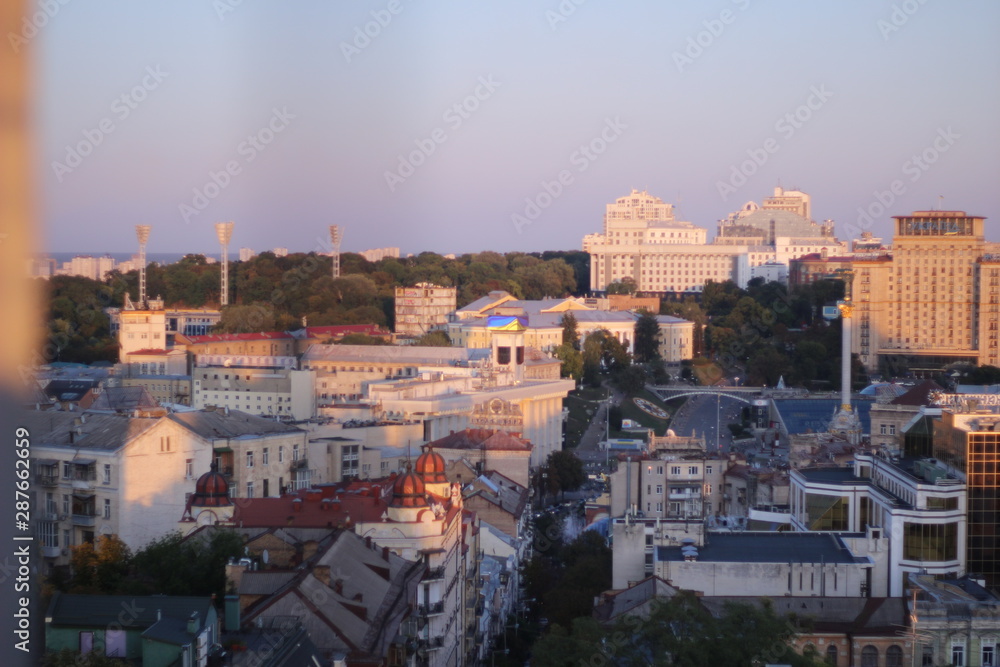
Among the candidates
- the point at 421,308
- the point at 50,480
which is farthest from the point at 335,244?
the point at 50,480

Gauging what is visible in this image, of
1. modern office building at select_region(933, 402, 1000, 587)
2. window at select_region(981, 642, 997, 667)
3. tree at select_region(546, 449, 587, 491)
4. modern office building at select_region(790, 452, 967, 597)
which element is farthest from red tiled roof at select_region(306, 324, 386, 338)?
window at select_region(981, 642, 997, 667)

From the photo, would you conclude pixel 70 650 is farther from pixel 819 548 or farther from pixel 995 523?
pixel 995 523

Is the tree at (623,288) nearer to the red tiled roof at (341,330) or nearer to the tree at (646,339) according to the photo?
the tree at (646,339)

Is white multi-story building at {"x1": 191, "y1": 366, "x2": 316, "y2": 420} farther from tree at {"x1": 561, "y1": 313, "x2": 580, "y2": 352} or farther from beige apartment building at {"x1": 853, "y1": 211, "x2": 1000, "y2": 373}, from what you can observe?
beige apartment building at {"x1": 853, "y1": 211, "x2": 1000, "y2": 373}

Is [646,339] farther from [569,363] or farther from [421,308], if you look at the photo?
[569,363]

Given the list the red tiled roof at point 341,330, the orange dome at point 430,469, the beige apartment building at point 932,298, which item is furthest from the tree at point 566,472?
the beige apartment building at point 932,298
